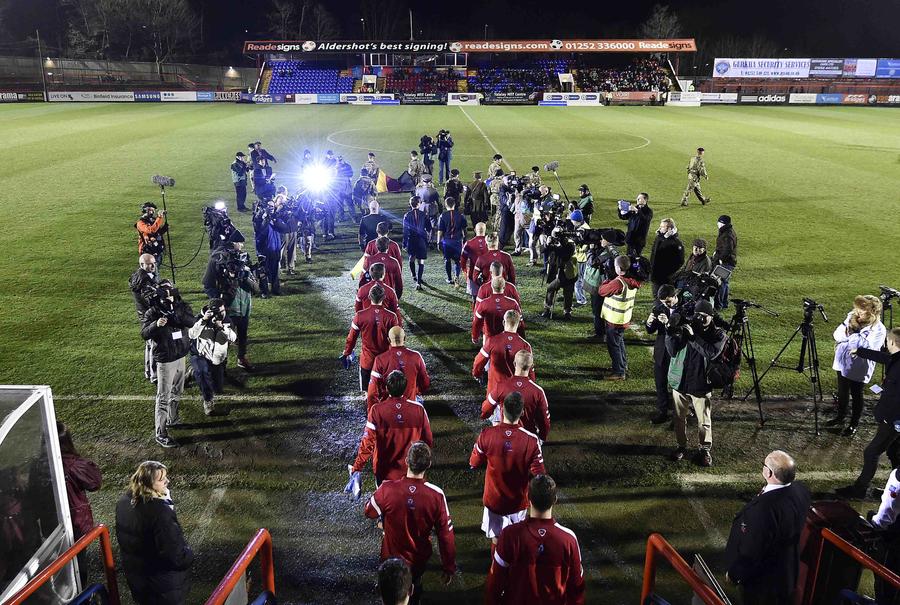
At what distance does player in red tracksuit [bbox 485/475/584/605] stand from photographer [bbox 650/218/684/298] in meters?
8.00

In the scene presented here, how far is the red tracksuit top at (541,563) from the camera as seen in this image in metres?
4.07

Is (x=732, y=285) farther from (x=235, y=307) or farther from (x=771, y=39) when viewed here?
(x=771, y=39)

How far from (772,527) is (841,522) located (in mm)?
791

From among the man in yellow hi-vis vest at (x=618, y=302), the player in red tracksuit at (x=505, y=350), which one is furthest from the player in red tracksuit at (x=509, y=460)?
the man in yellow hi-vis vest at (x=618, y=302)

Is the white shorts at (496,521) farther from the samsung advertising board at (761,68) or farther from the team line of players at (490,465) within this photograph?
the samsung advertising board at (761,68)

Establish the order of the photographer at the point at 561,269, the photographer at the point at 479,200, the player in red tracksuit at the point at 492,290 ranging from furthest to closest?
the photographer at the point at 479,200 → the photographer at the point at 561,269 → the player in red tracksuit at the point at 492,290

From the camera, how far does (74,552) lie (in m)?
3.98

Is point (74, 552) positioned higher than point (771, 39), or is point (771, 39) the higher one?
point (771, 39)

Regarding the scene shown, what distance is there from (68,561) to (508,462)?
3346mm

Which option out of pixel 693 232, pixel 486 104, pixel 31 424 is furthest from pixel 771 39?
pixel 31 424

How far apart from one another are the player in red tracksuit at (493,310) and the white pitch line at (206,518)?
3804mm

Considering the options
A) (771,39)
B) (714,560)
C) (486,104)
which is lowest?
(714,560)

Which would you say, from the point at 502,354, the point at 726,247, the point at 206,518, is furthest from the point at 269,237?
the point at 726,247

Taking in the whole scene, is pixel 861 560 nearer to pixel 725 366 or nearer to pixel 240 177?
pixel 725 366
